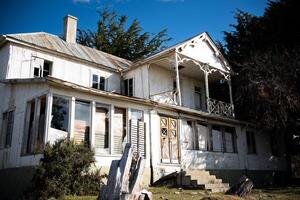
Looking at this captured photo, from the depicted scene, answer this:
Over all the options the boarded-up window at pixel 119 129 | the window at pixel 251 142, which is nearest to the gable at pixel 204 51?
the window at pixel 251 142

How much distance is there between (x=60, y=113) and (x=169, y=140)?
624 cm

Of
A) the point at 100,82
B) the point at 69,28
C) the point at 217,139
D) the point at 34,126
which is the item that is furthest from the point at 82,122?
the point at 69,28

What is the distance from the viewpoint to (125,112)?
579 inches

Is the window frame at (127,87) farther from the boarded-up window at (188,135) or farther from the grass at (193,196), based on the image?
the grass at (193,196)

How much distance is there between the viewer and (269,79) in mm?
18125

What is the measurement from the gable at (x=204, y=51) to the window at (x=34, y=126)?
993cm

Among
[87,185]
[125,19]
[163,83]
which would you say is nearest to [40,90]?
[87,185]

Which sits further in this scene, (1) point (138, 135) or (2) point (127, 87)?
(2) point (127, 87)

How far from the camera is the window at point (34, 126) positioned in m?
12.3

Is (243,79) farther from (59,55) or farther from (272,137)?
(59,55)

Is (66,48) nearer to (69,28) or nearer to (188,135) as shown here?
(69,28)

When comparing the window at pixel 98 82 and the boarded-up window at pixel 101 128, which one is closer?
the boarded-up window at pixel 101 128

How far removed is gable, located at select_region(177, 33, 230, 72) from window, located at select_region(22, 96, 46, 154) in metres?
9.93

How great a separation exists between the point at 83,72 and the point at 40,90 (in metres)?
6.54
